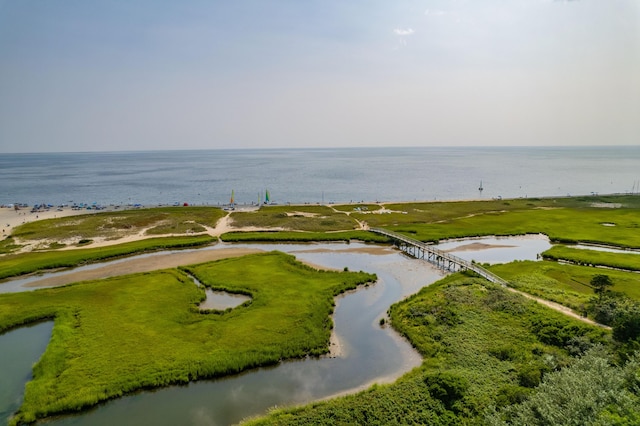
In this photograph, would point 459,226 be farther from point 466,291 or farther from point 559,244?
point 466,291

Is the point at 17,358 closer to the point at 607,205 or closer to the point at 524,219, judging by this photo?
the point at 524,219

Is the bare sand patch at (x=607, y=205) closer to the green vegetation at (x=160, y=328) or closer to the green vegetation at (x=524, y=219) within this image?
the green vegetation at (x=524, y=219)

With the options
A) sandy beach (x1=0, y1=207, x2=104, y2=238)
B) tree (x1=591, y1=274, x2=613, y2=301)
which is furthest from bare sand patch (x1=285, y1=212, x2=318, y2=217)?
tree (x1=591, y1=274, x2=613, y2=301)

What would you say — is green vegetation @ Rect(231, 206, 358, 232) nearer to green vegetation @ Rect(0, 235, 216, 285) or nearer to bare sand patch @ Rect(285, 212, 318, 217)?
bare sand patch @ Rect(285, 212, 318, 217)

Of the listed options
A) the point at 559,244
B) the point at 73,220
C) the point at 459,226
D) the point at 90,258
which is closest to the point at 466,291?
the point at 559,244

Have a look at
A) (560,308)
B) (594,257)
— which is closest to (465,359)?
(560,308)

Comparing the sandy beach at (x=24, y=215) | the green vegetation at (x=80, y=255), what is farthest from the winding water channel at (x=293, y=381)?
the sandy beach at (x=24, y=215)
